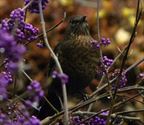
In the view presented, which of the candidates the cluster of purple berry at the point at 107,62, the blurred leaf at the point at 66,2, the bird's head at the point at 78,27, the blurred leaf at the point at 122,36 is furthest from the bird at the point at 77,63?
the blurred leaf at the point at 66,2

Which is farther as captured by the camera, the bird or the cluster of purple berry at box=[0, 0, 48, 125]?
the bird

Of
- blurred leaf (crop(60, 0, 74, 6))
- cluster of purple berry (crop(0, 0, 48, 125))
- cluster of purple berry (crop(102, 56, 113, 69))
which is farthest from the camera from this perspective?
blurred leaf (crop(60, 0, 74, 6))

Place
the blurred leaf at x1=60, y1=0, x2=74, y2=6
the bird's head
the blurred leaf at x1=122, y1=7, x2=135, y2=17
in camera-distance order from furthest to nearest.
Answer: the blurred leaf at x1=60, y1=0, x2=74, y2=6
the blurred leaf at x1=122, y1=7, x2=135, y2=17
the bird's head

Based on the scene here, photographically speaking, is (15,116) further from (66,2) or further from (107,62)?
(66,2)

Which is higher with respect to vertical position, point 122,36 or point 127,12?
point 127,12

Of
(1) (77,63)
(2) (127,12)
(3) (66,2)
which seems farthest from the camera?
(3) (66,2)

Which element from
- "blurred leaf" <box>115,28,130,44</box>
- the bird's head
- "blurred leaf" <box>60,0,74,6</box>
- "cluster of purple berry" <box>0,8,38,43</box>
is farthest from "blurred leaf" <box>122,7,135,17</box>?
"cluster of purple berry" <box>0,8,38,43</box>

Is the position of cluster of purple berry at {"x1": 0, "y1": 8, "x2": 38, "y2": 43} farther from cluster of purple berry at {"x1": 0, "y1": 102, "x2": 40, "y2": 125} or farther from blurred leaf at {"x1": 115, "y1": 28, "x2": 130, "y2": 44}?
blurred leaf at {"x1": 115, "y1": 28, "x2": 130, "y2": 44}

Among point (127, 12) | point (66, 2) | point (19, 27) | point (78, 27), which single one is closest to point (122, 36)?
point (127, 12)

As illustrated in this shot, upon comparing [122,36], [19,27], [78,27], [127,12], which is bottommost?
[19,27]

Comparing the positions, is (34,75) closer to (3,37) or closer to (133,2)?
(133,2)

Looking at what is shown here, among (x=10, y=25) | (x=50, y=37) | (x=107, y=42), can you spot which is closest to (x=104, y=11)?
(x=50, y=37)

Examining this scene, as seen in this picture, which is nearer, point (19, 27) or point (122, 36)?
point (19, 27)

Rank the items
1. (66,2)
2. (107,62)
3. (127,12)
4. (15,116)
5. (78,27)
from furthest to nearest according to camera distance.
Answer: (66,2), (127,12), (78,27), (107,62), (15,116)
